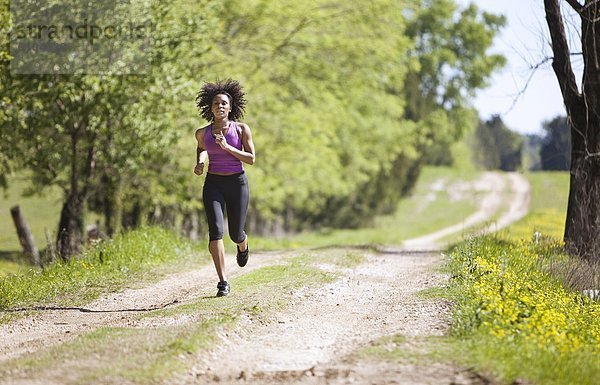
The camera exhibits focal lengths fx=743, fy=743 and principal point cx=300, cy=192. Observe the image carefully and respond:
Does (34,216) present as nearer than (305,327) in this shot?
No

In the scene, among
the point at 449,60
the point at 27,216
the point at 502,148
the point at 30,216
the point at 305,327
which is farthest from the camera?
the point at 502,148

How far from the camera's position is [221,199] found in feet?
29.3

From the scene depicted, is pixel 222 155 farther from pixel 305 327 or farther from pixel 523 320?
pixel 523 320

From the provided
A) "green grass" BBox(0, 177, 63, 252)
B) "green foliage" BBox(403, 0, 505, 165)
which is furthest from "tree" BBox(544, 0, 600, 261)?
"green foliage" BBox(403, 0, 505, 165)

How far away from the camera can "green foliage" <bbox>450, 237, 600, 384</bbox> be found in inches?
229

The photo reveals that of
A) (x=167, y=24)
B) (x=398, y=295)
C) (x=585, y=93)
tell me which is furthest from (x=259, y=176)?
(x=398, y=295)

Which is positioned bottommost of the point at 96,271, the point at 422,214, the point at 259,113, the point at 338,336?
the point at 422,214

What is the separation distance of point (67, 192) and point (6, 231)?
10694mm

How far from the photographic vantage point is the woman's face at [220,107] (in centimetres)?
880

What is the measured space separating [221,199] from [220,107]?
1.10 m

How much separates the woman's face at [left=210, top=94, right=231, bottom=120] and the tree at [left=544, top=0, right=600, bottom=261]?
25.7 feet

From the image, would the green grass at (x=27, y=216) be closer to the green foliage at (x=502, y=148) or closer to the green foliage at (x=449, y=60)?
the green foliage at (x=449, y=60)

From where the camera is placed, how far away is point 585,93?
14.1 metres

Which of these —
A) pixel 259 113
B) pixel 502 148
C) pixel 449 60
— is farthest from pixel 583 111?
pixel 502 148
